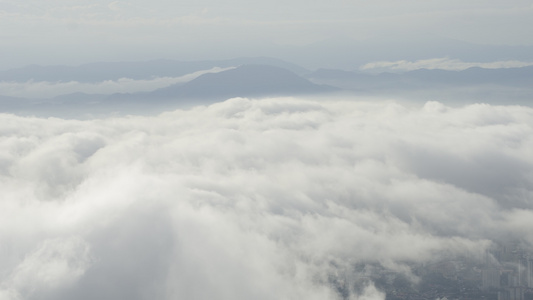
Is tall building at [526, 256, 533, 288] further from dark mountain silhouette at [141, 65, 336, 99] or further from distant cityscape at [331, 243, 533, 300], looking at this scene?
dark mountain silhouette at [141, 65, 336, 99]

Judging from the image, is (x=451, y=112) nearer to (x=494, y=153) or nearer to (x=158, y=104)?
(x=494, y=153)

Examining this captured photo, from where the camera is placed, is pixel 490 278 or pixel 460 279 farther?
pixel 460 279

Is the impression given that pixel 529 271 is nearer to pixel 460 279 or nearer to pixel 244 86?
pixel 460 279

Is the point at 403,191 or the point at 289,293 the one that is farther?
the point at 403,191

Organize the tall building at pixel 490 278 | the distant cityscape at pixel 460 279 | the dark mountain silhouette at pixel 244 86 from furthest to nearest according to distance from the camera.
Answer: the dark mountain silhouette at pixel 244 86 < the tall building at pixel 490 278 < the distant cityscape at pixel 460 279

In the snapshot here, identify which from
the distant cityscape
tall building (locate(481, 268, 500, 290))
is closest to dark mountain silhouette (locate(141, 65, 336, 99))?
the distant cityscape

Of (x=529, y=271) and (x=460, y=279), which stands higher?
(x=460, y=279)

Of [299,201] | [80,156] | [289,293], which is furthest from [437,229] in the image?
[80,156]

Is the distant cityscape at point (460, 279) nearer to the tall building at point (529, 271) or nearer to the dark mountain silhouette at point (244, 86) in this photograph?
the tall building at point (529, 271)

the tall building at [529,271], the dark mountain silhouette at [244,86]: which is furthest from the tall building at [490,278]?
the dark mountain silhouette at [244,86]

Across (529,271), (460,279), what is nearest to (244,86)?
(460,279)

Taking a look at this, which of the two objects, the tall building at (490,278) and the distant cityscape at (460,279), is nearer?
the distant cityscape at (460,279)
